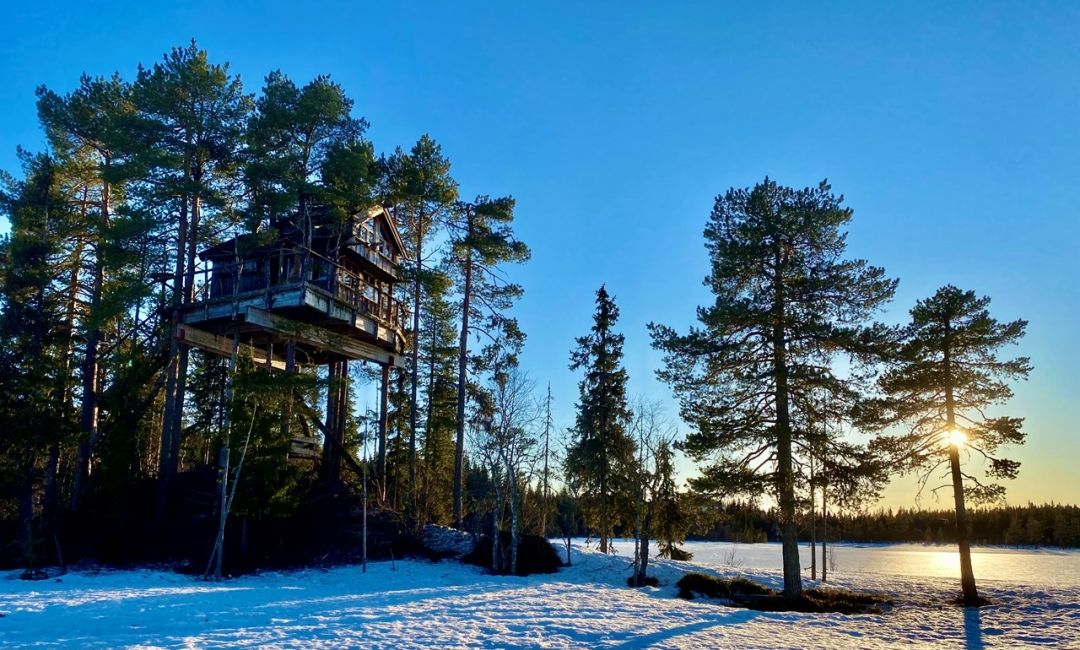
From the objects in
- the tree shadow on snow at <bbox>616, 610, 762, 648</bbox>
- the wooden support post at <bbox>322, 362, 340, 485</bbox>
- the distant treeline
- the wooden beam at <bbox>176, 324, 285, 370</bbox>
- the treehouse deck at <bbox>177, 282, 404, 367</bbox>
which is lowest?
the distant treeline

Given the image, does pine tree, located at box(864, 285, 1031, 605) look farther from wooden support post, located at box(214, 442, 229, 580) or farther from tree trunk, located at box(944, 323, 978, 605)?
wooden support post, located at box(214, 442, 229, 580)

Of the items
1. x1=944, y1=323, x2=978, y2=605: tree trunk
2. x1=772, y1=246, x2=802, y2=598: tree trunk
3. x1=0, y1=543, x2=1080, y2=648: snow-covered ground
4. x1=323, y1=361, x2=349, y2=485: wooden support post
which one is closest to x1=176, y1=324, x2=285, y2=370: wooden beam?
x1=323, y1=361, x2=349, y2=485: wooden support post

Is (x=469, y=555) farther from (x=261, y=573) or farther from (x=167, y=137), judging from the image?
(x=167, y=137)

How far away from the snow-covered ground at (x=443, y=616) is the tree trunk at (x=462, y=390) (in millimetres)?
4982

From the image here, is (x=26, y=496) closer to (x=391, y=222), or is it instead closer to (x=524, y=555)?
(x=391, y=222)

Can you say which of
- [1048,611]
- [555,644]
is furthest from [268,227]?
[1048,611]

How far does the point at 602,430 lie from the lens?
2992 cm

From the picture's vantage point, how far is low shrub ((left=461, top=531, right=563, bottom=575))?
77.4 feet

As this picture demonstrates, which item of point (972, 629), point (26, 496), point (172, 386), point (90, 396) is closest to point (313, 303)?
point (172, 386)

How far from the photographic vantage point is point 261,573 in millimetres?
21125

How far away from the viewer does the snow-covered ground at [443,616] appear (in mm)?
11766

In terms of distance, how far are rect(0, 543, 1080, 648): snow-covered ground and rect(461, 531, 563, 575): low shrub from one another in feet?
2.99

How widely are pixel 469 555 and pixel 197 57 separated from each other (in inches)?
755

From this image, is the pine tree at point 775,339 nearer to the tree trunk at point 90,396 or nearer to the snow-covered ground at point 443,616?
the snow-covered ground at point 443,616
